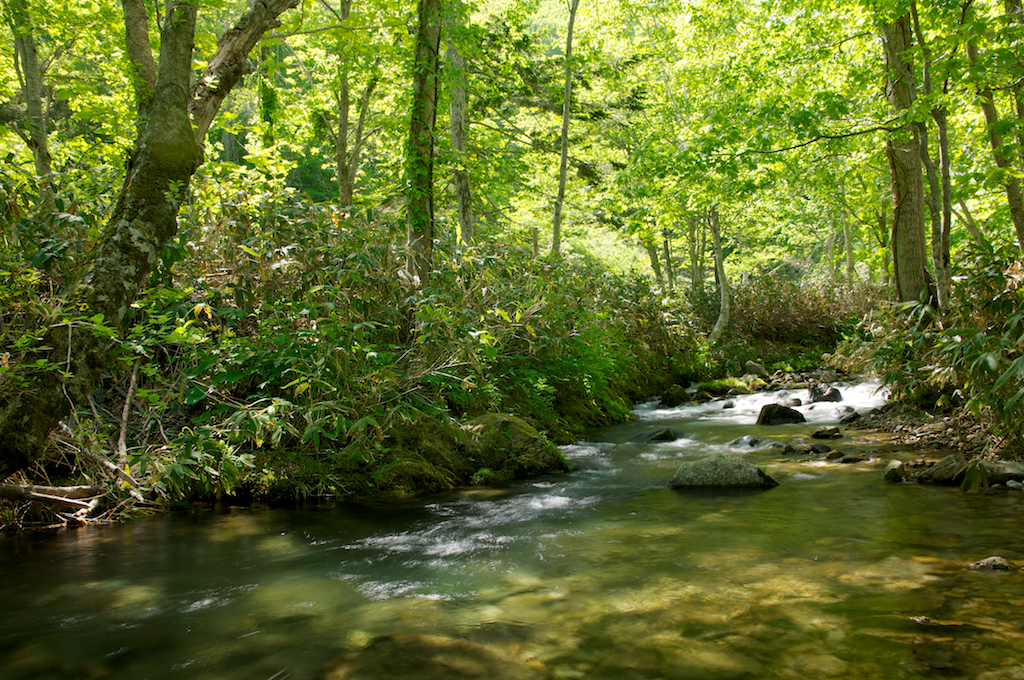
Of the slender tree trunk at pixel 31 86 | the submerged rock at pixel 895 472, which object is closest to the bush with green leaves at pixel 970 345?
the submerged rock at pixel 895 472

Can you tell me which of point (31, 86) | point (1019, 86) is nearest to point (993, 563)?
point (1019, 86)

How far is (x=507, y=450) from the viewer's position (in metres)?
7.75

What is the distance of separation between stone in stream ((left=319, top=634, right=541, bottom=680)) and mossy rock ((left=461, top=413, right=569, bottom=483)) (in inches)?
164

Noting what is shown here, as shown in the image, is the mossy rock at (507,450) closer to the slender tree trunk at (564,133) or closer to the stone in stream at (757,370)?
the slender tree trunk at (564,133)

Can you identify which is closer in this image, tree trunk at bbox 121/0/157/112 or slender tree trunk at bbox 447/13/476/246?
tree trunk at bbox 121/0/157/112

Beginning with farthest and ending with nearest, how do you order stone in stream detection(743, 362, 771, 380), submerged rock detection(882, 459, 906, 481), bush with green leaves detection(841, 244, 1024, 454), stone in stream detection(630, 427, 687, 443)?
stone in stream detection(743, 362, 771, 380) < stone in stream detection(630, 427, 687, 443) < submerged rock detection(882, 459, 906, 481) < bush with green leaves detection(841, 244, 1024, 454)

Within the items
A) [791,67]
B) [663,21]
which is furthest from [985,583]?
[663,21]

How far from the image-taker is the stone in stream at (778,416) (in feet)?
36.6

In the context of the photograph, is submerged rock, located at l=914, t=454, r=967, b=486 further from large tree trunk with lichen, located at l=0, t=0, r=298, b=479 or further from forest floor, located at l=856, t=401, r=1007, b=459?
large tree trunk with lichen, located at l=0, t=0, r=298, b=479

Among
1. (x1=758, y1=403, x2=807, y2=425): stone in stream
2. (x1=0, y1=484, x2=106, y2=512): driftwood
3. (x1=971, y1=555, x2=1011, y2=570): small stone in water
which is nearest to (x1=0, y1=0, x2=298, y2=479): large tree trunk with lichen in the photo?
(x1=0, y1=484, x2=106, y2=512): driftwood

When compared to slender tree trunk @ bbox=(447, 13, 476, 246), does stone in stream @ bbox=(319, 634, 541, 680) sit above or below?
below

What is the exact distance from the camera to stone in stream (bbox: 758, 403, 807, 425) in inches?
439

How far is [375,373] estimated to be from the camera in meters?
5.86

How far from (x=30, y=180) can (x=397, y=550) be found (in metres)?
5.49
